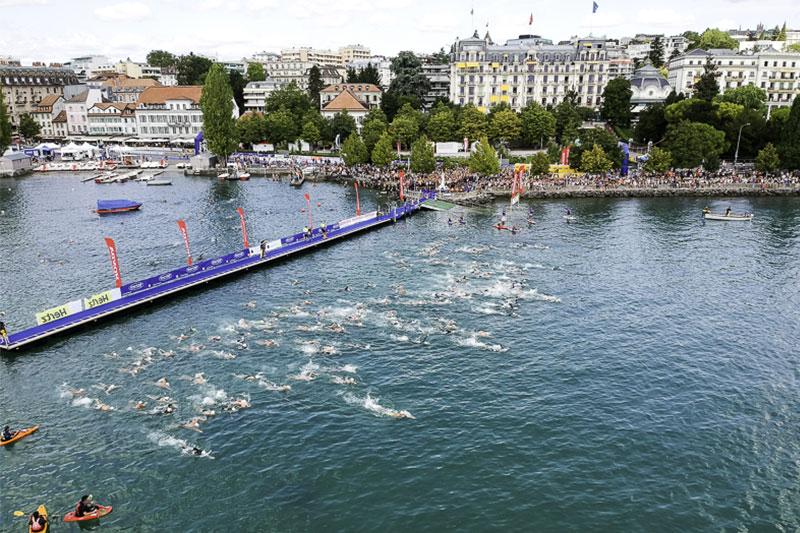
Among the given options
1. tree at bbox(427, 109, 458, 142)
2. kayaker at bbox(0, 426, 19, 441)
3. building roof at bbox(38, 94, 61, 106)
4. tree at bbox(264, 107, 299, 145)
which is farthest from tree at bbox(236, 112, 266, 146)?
kayaker at bbox(0, 426, 19, 441)

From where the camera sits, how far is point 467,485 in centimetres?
3078

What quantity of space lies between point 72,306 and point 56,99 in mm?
188906

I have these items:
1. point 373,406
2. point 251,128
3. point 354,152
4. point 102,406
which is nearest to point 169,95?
point 251,128

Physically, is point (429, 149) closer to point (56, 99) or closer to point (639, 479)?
point (639, 479)

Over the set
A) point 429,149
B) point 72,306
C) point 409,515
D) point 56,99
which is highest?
point 56,99

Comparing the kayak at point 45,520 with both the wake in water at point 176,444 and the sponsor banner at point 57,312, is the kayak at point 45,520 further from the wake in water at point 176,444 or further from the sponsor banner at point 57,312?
the sponsor banner at point 57,312

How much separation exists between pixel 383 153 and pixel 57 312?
88.6 meters

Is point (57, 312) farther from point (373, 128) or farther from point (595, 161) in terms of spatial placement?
point (373, 128)

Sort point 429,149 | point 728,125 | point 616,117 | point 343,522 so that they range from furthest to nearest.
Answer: point 616,117
point 728,125
point 429,149
point 343,522

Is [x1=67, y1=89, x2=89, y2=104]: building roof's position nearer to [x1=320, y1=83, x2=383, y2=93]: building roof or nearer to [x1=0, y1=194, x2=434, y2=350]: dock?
[x1=320, y1=83, x2=383, y2=93]: building roof

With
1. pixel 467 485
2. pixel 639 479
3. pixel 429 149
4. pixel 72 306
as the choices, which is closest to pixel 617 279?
pixel 639 479

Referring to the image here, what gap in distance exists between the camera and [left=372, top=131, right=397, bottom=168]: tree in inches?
5007

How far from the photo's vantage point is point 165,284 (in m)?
58.0

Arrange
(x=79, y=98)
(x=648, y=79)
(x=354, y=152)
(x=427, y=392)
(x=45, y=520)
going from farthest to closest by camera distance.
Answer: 1. (x=79, y=98)
2. (x=648, y=79)
3. (x=354, y=152)
4. (x=427, y=392)
5. (x=45, y=520)
